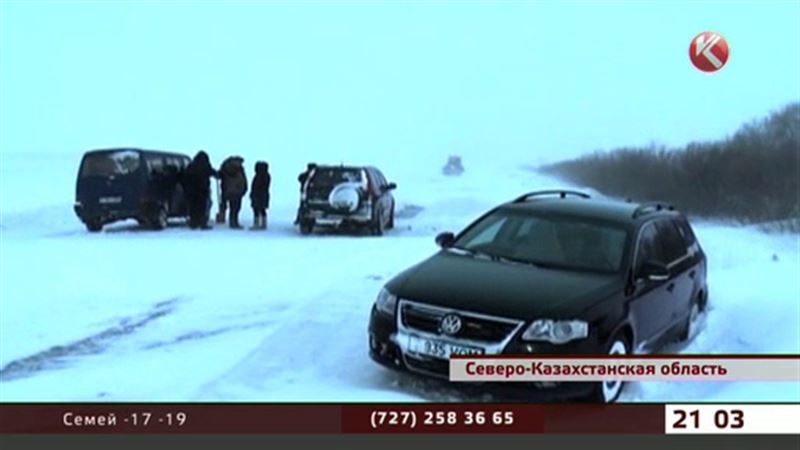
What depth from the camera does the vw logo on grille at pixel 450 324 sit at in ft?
7.99

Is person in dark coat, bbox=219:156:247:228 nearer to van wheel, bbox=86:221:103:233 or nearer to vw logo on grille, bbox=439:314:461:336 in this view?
van wheel, bbox=86:221:103:233

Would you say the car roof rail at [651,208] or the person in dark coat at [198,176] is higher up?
the person in dark coat at [198,176]

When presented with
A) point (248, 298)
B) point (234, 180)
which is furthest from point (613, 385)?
point (234, 180)

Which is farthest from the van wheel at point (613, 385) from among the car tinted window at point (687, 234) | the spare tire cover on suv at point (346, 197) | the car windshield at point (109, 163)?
the car windshield at point (109, 163)

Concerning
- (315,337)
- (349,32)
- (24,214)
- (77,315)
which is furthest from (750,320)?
(24,214)

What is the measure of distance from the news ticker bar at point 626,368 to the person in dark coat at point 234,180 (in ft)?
2.76

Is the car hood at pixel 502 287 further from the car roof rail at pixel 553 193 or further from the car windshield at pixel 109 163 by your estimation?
the car windshield at pixel 109 163

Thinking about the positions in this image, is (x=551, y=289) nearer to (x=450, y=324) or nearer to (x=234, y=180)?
(x=450, y=324)

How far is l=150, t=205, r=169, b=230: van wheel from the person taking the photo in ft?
8.70

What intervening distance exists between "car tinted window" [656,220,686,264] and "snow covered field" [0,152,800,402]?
0.07m

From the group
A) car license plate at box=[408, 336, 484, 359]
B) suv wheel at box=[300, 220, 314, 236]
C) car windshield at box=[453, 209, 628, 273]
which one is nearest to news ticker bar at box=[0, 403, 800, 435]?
car license plate at box=[408, 336, 484, 359]

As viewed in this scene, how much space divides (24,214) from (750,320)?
2252 mm

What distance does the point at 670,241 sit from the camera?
8.35ft

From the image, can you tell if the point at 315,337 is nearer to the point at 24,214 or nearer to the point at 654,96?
the point at 24,214
